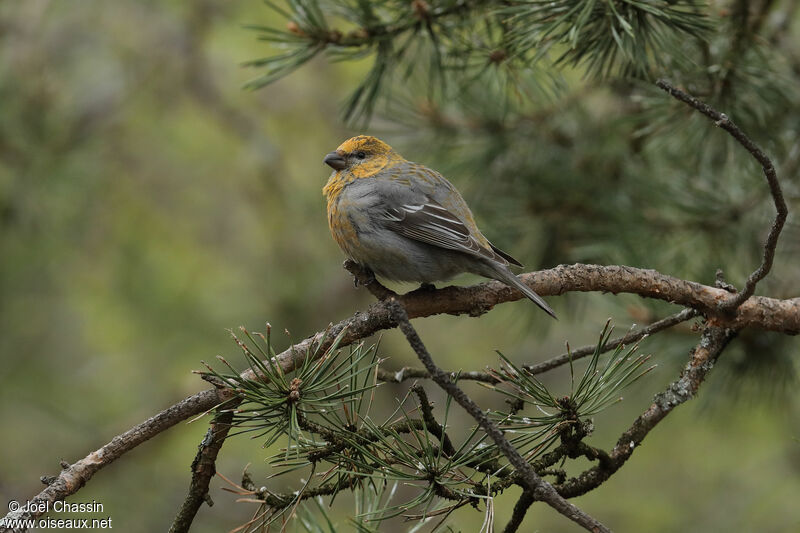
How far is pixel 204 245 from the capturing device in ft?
A: 27.7

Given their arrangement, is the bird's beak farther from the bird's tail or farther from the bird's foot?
the bird's tail

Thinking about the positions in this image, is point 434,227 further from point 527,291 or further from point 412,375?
point 412,375

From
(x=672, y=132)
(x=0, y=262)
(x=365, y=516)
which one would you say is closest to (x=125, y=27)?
(x=0, y=262)

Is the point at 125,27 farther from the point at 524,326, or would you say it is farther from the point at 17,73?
the point at 524,326

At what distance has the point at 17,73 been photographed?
657 centimetres

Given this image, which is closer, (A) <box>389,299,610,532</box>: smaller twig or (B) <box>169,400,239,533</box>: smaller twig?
(A) <box>389,299,610,532</box>: smaller twig

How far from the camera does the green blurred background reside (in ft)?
17.6

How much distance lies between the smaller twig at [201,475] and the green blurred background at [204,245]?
3040 millimetres

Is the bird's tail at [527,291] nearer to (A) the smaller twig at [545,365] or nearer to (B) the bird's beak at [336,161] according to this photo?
(A) the smaller twig at [545,365]

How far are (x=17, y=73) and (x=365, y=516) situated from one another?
5780 mm

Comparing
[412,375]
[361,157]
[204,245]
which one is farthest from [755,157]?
[204,245]

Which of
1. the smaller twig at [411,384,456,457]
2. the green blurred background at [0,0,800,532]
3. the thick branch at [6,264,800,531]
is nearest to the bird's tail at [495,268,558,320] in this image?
the thick branch at [6,264,800,531]

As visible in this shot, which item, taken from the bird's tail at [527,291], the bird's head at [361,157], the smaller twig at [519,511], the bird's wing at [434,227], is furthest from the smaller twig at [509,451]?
the bird's head at [361,157]

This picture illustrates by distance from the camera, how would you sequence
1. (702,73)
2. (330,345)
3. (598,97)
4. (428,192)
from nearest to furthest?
(330,345), (702,73), (428,192), (598,97)
